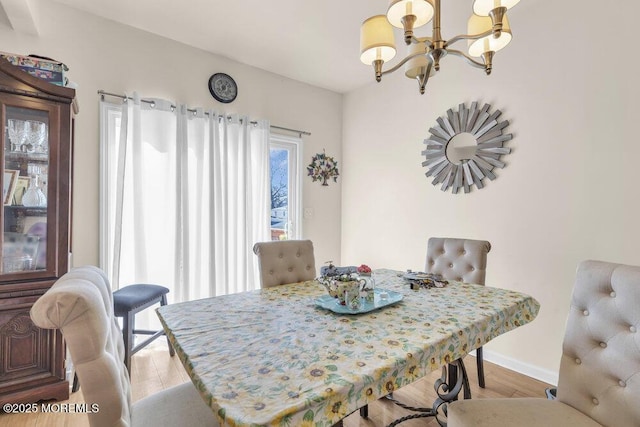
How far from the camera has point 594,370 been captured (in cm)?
110

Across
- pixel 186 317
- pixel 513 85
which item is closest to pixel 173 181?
pixel 186 317

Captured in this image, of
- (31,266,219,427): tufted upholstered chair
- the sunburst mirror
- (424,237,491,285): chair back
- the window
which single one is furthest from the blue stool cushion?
the sunburst mirror

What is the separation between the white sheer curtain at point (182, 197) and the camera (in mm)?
2359

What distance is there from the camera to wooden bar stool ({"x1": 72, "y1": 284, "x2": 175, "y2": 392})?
1.94 m

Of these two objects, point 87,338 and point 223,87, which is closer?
point 87,338

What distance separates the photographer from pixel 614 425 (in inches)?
39.9

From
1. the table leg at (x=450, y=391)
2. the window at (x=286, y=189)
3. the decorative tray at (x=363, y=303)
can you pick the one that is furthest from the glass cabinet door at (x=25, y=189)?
the table leg at (x=450, y=391)

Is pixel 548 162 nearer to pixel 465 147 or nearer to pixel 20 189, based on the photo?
pixel 465 147

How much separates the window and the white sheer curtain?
0.28m

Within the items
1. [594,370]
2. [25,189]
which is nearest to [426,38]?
[594,370]

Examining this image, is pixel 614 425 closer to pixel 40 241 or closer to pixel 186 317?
pixel 186 317

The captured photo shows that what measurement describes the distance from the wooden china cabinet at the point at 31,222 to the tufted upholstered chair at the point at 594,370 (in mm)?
2215

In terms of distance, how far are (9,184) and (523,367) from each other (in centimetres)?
354

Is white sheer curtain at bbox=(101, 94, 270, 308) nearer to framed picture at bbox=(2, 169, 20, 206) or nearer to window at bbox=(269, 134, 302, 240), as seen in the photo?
window at bbox=(269, 134, 302, 240)
